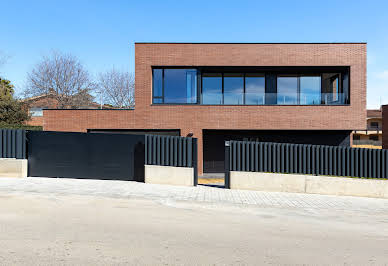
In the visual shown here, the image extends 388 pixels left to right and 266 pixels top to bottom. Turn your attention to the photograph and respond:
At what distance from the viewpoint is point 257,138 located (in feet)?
56.6

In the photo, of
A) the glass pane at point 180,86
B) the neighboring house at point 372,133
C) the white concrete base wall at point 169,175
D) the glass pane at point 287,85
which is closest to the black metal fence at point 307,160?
the white concrete base wall at point 169,175

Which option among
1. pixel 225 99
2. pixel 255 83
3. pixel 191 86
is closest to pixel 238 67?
pixel 255 83

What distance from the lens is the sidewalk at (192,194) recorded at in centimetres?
862

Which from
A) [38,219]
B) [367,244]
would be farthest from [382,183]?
[38,219]

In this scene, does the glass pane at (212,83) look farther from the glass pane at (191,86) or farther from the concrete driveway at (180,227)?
the concrete driveway at (180,227)

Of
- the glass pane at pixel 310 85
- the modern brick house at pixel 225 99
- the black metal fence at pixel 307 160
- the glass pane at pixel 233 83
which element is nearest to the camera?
the black metal fence at pixel 307 160

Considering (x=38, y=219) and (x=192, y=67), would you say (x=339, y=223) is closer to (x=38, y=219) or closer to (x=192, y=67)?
(x=38, y=219)

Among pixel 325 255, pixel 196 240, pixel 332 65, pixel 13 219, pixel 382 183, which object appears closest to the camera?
pixel 325 255

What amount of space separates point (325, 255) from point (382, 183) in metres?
8.00

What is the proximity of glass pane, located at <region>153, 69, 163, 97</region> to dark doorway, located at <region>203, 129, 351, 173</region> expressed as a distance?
11.9 feet

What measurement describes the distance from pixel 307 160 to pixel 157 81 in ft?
31.8

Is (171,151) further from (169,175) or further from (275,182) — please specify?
(275,182)

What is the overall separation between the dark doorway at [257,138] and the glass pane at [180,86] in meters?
2.39

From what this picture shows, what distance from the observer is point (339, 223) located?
6.85 metres
